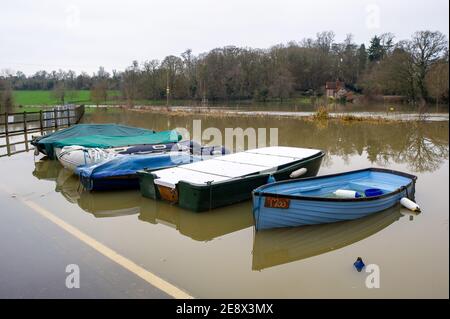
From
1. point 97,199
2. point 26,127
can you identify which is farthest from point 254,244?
point 26,127

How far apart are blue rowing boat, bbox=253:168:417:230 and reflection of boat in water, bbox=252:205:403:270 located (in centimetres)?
14

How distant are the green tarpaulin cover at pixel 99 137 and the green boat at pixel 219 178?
4579mm

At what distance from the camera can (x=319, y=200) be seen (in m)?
7.21

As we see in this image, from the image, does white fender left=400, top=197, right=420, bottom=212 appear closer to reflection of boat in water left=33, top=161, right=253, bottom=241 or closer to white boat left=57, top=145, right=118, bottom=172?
reflection of boat in water left=33, top=161, right=253, bottom=241

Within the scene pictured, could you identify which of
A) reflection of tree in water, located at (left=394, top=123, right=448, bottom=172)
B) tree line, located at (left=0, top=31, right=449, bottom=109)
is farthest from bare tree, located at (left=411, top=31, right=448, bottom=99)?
reflection of tree in water, located at (left=394, top=123, right=448, bottom=172)

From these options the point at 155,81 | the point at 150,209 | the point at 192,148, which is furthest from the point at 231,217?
the point at 155,81

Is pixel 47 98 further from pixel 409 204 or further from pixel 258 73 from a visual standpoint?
pixel 409 204

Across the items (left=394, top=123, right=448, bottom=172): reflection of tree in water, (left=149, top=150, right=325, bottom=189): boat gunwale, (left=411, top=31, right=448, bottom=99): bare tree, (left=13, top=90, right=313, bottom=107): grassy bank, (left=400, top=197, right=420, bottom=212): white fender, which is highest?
(left=411, top=31, right=448, bottom=99): bare tree

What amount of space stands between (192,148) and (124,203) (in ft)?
13.4

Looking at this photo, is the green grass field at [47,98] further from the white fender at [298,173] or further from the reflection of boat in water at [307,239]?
the reflection of boat in water at [307,239]

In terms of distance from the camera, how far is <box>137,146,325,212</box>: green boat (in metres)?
8.28

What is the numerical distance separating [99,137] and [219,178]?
278 inches

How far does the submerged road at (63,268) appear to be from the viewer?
5035 millimetres
